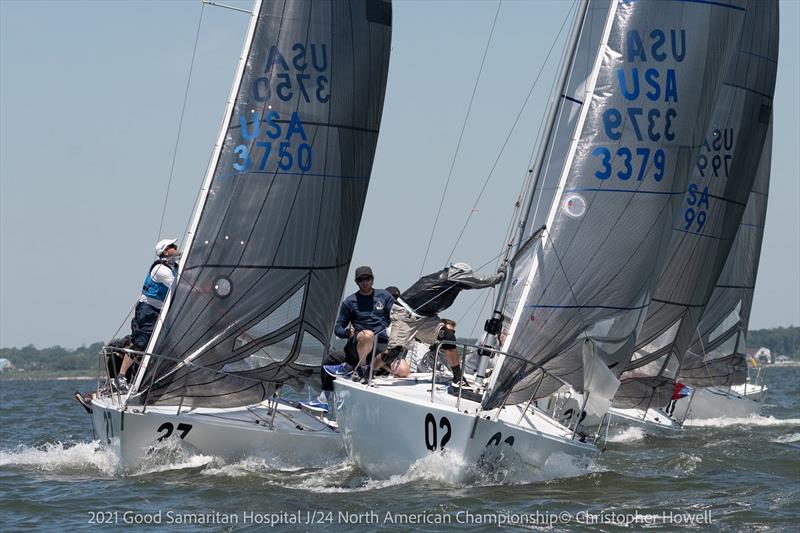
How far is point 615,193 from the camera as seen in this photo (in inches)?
543

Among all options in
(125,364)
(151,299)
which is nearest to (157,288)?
(151,299)

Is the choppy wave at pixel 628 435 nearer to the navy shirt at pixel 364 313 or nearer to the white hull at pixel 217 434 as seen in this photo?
the white hull at pixel 217 434

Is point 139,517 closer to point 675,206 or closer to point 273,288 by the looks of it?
point 273,288

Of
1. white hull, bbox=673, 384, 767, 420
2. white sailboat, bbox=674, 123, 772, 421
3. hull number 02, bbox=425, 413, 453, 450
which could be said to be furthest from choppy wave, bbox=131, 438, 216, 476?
white hull, bbox=673, 384, 767, 420

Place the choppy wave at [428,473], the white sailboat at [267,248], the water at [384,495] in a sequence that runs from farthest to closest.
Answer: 1. the white sailboat at [267,248]
2. the choppy wave at [428,473]
3. the water at [384,495]

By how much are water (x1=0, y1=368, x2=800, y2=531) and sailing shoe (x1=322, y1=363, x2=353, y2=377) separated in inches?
Result: 39.9

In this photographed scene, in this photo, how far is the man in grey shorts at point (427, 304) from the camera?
581 inches

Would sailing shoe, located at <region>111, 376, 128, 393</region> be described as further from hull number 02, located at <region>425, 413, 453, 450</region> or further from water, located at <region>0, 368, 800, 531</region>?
hull number 02, located at <region>425, 413, 453, 450</region>

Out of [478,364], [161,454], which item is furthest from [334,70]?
[161,454]

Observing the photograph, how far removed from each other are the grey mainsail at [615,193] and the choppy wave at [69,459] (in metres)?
4.57

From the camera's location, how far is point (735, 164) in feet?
70.1

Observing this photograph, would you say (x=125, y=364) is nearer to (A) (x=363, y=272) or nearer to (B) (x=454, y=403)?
(A) (x=363, y=272)

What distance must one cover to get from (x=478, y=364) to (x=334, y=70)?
149 inches

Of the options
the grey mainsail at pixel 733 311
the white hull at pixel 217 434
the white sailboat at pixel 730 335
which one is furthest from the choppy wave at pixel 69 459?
the grey mainsail at pixel 733 311
